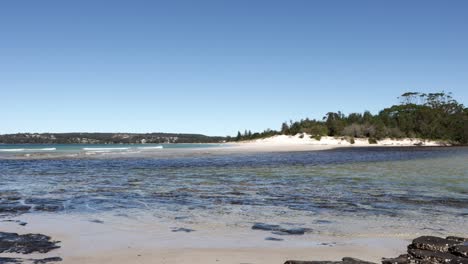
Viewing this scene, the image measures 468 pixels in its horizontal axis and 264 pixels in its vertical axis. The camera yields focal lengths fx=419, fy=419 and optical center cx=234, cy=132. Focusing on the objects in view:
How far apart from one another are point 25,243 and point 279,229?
544 centimetres

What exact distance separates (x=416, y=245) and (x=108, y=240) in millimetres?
5985

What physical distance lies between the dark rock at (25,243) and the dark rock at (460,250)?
7180mm

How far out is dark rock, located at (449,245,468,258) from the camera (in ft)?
22.6

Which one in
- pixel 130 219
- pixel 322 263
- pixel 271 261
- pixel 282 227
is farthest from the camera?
pixel 130 219

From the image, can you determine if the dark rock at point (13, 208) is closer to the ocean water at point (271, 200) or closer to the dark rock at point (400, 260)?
the ocean water at point (271, 200)

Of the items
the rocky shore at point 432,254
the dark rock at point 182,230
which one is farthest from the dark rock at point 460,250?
the dark rock at point 182,230

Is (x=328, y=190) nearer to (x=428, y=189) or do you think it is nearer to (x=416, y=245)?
(x=428, y=189)

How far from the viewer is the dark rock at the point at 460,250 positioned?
688cm

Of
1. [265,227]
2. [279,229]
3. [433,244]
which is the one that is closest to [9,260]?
[265,227]

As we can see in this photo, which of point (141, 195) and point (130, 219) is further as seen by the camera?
point (141, 195)

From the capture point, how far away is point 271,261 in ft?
23.4

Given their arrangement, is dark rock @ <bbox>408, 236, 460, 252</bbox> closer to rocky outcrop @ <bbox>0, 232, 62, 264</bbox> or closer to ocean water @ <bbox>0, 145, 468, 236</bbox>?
ocean water @ <bbox>0, 145, 468, 236</bbox>

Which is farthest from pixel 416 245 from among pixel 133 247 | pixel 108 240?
pixel 108 240

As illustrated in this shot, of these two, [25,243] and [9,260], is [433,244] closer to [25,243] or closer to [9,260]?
[9,260]
